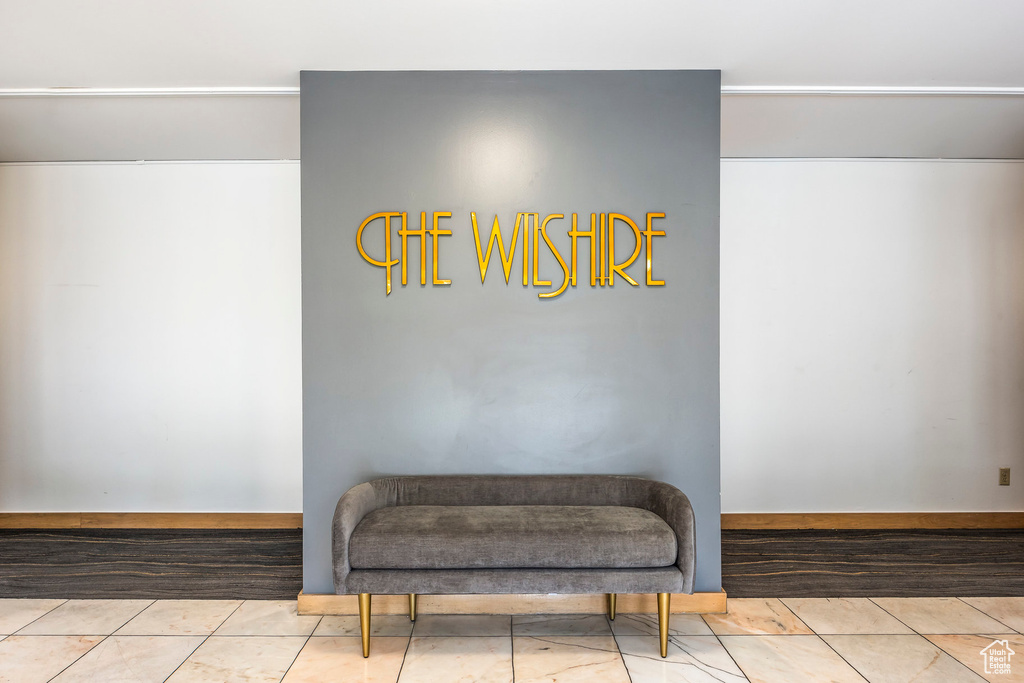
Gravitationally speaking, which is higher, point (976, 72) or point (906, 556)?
point (976, 72)

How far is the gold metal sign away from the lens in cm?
321

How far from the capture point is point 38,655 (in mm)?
2646

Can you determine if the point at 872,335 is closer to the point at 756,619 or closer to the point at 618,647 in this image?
the point at 756,619

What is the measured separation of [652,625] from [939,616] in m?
1.46

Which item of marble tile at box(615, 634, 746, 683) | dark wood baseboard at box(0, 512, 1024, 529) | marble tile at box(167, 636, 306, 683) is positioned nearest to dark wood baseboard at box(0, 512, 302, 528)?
dark wood baseboard at box(0, 512, 1024, 529)

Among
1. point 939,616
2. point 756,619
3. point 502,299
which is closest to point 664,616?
point 756,619

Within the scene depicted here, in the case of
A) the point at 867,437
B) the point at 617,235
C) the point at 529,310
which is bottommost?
the point at 867,437

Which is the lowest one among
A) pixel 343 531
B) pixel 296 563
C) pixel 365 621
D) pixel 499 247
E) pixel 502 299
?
pixel 296 563

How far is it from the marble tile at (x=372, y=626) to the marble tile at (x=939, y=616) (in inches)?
96.9

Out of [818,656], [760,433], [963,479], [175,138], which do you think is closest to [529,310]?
[818,656]

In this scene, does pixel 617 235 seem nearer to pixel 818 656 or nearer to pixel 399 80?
pixel 399 80

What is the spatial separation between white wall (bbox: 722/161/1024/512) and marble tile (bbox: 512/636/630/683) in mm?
2388

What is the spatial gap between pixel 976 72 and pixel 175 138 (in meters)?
4.98

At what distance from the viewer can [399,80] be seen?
3.24m
